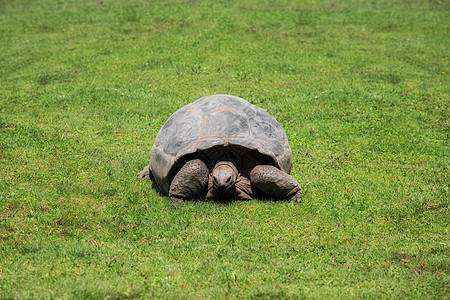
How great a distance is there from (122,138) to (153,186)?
2.19 meters

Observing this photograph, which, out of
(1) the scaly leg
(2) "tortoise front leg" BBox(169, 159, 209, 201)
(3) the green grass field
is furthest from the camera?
(1) the scaly leg

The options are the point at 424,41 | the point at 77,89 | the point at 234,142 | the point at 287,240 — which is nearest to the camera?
the point at 287,240

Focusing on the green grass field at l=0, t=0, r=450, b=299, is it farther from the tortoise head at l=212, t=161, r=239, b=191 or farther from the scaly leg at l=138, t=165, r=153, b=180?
the tortoise head at l=212, t=161, r=239, b=191

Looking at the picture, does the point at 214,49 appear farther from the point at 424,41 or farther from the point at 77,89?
the point at 424,41

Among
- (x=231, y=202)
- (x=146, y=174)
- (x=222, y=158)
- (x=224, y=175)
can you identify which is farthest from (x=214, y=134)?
(x=146, y=174)

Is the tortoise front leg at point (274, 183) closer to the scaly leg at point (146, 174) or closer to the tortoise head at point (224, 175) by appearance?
the tortoise head at point (224, 175)

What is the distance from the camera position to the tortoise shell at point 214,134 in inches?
219

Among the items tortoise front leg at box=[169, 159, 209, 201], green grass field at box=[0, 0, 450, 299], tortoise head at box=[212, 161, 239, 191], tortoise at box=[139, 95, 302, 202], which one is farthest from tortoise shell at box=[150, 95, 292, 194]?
green grass field at box=[0, 0, 450, 299]

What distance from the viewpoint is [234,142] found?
5508 millimetres

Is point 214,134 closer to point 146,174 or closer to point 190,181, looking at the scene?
point 190,181

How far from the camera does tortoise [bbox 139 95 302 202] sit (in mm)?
5520

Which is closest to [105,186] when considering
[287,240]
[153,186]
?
[153,186]

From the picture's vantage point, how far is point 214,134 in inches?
220

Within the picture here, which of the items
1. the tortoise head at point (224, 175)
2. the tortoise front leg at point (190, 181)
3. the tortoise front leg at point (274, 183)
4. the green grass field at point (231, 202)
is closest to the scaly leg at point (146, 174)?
the green grass field at point (231, 202)
